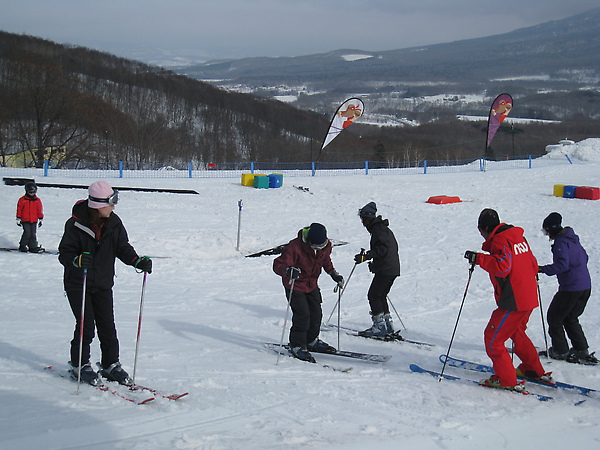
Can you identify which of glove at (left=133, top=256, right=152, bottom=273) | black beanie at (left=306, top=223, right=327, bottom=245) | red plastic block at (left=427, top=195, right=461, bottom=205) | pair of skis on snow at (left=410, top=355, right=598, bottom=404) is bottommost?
pair of skis on snow at (left=410, top=355, right=598, bottom=404)

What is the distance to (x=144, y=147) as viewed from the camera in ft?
192

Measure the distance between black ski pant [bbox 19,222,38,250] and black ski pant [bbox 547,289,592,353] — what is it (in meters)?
9.62

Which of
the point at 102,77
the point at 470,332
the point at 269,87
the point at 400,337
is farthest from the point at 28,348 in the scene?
the point at 269,87

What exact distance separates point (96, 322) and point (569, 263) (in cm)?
463

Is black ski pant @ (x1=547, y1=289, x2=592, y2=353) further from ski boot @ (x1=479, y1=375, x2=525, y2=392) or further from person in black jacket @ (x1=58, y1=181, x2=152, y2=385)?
person in black jacket @ (x1=58, y1=181, x2=152, y2=385)

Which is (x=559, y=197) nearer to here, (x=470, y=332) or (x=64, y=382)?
(x=470, y=332)

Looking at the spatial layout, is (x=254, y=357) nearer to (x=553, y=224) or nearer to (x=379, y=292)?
(x=379, y=292)

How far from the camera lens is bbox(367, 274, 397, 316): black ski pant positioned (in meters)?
6.82

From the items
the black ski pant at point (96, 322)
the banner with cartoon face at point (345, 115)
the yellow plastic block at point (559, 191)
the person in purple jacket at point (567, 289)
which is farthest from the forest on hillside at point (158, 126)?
the person in purple jacket at point (567, 289)

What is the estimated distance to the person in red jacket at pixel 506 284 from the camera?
15.9 feet

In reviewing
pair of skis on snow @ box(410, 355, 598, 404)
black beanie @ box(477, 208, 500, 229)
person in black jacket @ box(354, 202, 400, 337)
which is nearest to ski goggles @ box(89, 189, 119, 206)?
person in black jacket @ box(354, 202, 400, 337)

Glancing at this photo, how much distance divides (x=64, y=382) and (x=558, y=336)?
16.1 ft

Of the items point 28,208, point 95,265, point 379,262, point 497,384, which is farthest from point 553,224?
point 28,208

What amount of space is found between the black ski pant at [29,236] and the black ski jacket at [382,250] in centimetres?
766
